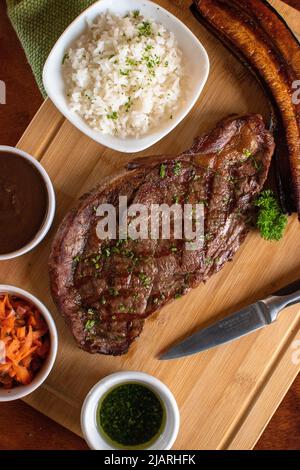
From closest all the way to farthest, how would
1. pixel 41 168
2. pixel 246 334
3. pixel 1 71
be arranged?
pixel 41 168 → pixel 246 334 → pixel 1 71

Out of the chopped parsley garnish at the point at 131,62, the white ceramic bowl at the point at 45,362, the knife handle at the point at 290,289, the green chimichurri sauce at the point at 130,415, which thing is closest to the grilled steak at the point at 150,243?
the white ceramic bowl at the point at 45,362

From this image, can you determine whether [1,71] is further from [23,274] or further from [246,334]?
[246,334]

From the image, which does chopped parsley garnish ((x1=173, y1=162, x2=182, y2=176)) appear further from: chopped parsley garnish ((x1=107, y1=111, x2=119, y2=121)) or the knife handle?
the knife handle

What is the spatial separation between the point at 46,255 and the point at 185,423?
1.36 m

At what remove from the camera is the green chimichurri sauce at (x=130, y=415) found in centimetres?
309

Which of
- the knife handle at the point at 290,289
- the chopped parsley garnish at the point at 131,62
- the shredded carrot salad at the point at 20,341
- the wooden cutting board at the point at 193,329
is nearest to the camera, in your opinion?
the shredded carrot salad at the point at 20,341

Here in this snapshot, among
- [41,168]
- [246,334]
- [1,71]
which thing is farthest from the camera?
[1,71]

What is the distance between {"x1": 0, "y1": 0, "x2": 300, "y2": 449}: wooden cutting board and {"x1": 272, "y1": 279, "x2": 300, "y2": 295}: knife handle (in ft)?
0.34

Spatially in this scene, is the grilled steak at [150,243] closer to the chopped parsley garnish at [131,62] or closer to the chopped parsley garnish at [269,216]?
the chopped parsley garnish at [269,216]

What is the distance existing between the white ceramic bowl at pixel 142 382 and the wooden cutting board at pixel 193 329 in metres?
0.24

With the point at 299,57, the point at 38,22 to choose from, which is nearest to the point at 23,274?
the point at 38,22

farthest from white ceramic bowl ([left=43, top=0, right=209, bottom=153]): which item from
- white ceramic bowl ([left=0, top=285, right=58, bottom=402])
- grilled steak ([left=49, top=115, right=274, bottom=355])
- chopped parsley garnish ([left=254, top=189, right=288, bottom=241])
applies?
white ceramic bowl ([left=0, top=285, right=58, bottom=402])

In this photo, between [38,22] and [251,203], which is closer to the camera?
[251,203]

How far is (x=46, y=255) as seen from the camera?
10.8 ft
